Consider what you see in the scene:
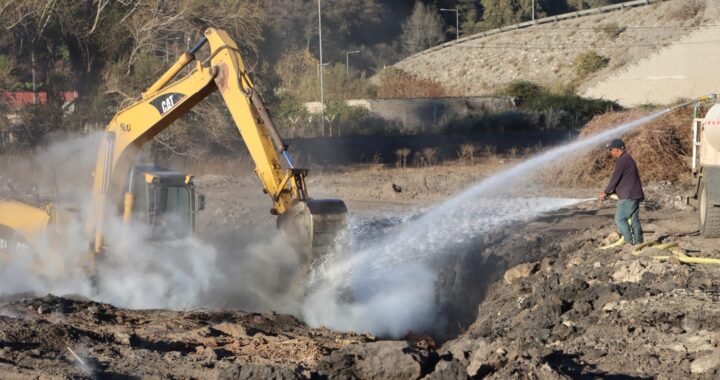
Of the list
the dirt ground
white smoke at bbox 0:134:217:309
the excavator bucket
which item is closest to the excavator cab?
white smoke at bbox 0:134:217:309

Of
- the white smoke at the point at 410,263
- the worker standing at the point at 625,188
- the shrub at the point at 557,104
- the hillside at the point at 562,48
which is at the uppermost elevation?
the hillside at the point at 562,48

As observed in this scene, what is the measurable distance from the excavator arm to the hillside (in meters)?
49.0

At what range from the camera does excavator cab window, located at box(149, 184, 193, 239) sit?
1447cm

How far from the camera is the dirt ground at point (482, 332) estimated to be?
9210 millimetres

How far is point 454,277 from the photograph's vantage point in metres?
18.2

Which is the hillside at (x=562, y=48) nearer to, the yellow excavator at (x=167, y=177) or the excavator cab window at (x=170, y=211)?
the excavator cab window at (x=170, y=211)

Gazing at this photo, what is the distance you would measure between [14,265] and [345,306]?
4854 mm

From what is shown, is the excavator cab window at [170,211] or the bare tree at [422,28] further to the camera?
the bare tree at [422,28]

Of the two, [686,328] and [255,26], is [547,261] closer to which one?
[686,328]

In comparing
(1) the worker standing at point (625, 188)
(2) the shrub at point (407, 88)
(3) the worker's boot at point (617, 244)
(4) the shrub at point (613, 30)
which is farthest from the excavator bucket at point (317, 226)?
(4) the shrub at point (613, 30)

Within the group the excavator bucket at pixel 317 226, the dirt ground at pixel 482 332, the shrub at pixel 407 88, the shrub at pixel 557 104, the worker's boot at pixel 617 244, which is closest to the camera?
the dirt ground at pixel 482 332

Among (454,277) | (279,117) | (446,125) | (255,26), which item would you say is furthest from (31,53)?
(446,125)

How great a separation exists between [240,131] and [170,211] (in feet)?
5.23

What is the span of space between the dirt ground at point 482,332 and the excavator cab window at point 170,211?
133 centimetres
